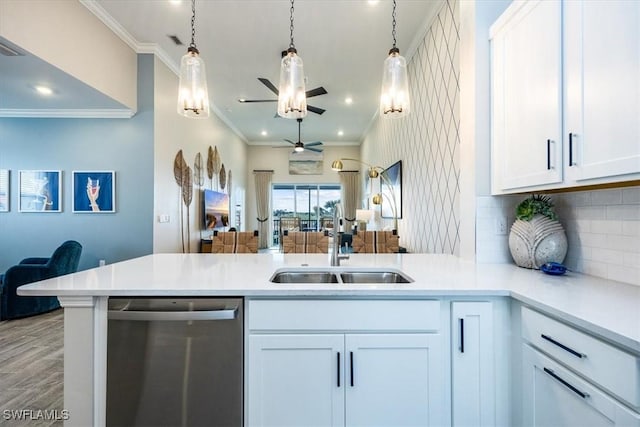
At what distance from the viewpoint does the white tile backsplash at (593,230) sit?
127 centimetres

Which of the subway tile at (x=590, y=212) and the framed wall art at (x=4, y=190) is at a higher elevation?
the framed wall art at (x=4, y=190)

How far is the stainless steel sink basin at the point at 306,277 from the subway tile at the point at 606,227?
1.29 meters

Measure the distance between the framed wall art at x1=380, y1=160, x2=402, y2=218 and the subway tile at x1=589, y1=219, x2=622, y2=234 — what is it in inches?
118

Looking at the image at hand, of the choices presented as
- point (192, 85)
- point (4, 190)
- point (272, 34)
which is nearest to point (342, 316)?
point (192, 85)

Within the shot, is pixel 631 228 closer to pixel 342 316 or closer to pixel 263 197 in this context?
pixel 342 316

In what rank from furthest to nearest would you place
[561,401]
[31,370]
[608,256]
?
[31,370]
[608,256]
[561,401]

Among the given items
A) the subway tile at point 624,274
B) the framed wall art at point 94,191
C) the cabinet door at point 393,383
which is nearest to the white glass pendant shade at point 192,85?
the cabinet door at point 393,383

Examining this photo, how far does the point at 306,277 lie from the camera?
1771 millimetres

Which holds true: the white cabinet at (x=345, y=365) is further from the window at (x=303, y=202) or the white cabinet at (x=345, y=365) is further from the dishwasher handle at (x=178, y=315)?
the window at (x=303, y=202)

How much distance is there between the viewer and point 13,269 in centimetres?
331

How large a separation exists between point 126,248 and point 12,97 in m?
2.18

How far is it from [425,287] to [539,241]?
754 mm

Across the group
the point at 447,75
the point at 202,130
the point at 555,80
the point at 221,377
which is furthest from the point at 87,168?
the point at 555,80

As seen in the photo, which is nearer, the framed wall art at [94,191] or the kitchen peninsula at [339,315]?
the kitchen peninsula at [339,315]
